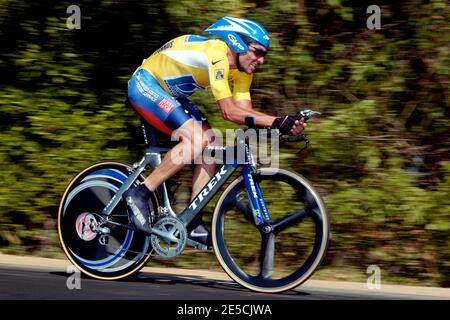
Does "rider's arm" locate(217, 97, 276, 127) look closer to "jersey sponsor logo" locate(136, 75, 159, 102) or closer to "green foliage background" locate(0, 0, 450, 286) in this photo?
"jersey sponsor logo" locate(136, 75, 159, 102)

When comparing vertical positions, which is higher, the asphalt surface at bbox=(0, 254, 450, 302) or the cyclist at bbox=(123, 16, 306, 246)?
the cyclist at bbox=(123, 16, 306, 246)

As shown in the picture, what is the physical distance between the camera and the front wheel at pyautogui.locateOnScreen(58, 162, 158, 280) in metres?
6.68

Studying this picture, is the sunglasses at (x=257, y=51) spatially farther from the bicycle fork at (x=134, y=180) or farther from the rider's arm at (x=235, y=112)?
the bicycle fork at (x=134, y=180)

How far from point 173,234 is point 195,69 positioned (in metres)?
1.13

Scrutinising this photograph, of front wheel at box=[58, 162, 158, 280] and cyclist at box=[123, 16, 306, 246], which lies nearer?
cyclist at box=[123, 16, 306, 246]

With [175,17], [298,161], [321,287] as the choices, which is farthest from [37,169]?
[321,287]

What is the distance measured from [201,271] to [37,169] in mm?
2143

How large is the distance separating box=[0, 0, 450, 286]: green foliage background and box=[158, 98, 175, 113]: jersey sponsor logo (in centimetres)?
189

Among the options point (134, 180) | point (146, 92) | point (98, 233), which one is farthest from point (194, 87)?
point (98, 233)

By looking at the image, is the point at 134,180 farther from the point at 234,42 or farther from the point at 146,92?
the point at 234,42

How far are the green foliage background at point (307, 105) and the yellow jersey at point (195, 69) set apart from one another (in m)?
1.71

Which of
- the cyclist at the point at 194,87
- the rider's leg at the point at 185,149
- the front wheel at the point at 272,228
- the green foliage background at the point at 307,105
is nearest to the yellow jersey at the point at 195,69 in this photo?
the cyclist at the point at 194,87

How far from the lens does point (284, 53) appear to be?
8.37m

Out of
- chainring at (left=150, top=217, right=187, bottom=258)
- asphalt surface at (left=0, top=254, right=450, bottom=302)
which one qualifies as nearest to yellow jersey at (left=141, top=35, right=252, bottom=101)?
chainring at (left=150, top=217, right=187, bottom=258)
